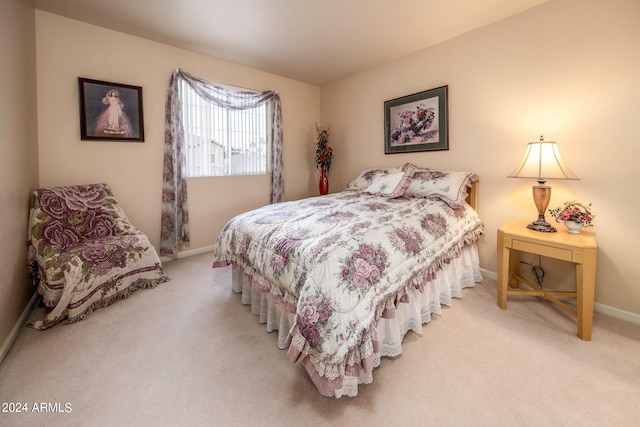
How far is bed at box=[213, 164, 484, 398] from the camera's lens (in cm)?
→ 121

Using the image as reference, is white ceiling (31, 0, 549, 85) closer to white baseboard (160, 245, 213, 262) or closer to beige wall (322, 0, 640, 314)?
beige wall (322, 0, 640, 314)

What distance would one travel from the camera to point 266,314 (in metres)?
1.94

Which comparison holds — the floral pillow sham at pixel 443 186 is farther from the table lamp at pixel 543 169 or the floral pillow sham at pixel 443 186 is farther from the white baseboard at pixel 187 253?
the white baseboard at pixel 187 253

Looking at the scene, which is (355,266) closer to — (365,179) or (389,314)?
(389,314)

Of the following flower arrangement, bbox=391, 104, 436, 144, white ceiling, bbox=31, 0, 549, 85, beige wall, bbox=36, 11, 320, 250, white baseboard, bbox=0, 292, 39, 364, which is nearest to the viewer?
white baseboard, bbox=0, 292, 39, 364

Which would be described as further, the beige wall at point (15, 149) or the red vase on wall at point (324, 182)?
the red vase on wall at point (324, 182)

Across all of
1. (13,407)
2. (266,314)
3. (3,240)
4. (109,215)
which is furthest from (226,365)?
(109,215)

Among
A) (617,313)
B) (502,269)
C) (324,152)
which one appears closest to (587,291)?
(502,269)

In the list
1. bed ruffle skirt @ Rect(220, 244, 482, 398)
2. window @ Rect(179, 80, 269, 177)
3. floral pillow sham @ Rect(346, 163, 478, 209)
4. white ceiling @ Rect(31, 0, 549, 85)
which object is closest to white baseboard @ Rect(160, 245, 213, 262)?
window @ Rect(179, 80, 269, 177)

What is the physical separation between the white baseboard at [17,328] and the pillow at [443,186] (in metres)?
3.22

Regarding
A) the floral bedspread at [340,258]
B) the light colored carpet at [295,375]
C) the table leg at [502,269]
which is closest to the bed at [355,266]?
the floral bedspread at [340,258]

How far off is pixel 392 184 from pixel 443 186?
0.51 m

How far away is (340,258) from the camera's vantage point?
1324 millimetres

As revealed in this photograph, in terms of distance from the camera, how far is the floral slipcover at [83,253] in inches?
75.5
